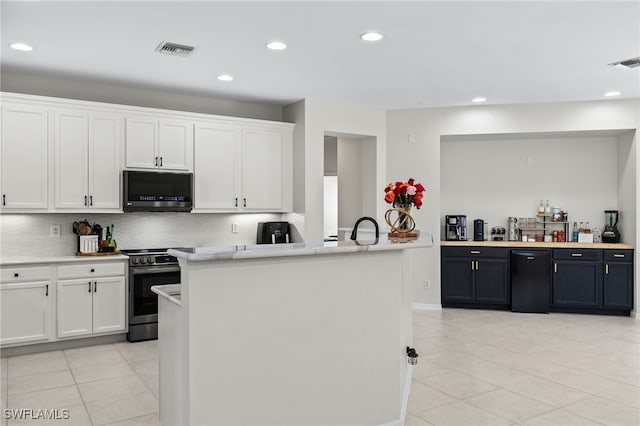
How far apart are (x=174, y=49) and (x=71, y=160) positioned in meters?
1.64

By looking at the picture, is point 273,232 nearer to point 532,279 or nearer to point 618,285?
point 532,279

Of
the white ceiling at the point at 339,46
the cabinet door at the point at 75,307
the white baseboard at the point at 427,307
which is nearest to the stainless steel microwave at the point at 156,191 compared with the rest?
the cabinet door at the point at 75,307

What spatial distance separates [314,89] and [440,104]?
1.83m

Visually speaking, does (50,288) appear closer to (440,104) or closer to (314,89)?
(314,89)

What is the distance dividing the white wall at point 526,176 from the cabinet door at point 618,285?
75cm

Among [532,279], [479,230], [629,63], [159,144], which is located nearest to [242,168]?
[159,144]

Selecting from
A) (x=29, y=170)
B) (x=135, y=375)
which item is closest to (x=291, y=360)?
(x=135, y=375)

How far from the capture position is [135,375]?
4043 millimetres

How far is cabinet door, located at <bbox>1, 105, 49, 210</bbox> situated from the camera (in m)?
4.61

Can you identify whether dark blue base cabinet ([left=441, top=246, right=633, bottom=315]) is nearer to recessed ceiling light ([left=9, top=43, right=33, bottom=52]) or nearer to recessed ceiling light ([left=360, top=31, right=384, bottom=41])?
recessed ceiling light ([left=360, top=31, right=384, bottom=41])

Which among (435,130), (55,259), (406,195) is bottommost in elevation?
(55,259)

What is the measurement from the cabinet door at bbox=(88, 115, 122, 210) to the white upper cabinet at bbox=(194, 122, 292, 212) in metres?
0.85

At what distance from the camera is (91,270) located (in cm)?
486

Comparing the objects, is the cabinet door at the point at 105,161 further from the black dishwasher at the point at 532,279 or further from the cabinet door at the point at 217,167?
the black dishwasher at the point at 532,279
